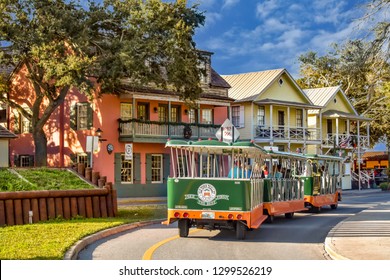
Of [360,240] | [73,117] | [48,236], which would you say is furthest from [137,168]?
[360,240]

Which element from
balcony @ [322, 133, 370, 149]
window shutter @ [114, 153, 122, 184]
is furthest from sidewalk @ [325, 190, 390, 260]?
balcony @ [322, 133, 370, 149]

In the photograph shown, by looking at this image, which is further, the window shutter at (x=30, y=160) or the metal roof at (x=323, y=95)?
the metal roof at (x=323, y=95)

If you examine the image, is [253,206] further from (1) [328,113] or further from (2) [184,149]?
(1) [328,113]

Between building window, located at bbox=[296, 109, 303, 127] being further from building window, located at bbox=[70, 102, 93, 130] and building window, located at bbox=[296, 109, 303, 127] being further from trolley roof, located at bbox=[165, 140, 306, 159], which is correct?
trolley roof, located at bbox=[165, 140, 306, 159]

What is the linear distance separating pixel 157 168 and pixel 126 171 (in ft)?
7.82

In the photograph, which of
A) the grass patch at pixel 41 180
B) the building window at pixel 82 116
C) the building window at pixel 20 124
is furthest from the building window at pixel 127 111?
the grass patch at pixel 41 180

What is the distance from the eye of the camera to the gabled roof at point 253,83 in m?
48.4

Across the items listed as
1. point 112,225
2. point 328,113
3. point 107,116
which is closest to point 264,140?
point 328,113

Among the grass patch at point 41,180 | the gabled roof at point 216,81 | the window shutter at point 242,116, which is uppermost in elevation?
the gabled roof at point 216,81

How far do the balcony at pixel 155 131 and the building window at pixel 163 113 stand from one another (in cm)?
132

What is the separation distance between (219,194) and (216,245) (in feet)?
4.23

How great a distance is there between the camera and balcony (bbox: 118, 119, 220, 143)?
3788 centimetres

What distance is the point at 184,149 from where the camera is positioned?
49.9 feet

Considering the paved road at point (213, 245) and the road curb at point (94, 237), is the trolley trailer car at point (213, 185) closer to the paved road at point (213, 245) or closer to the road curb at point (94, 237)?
the paved road at point (213, 245)
